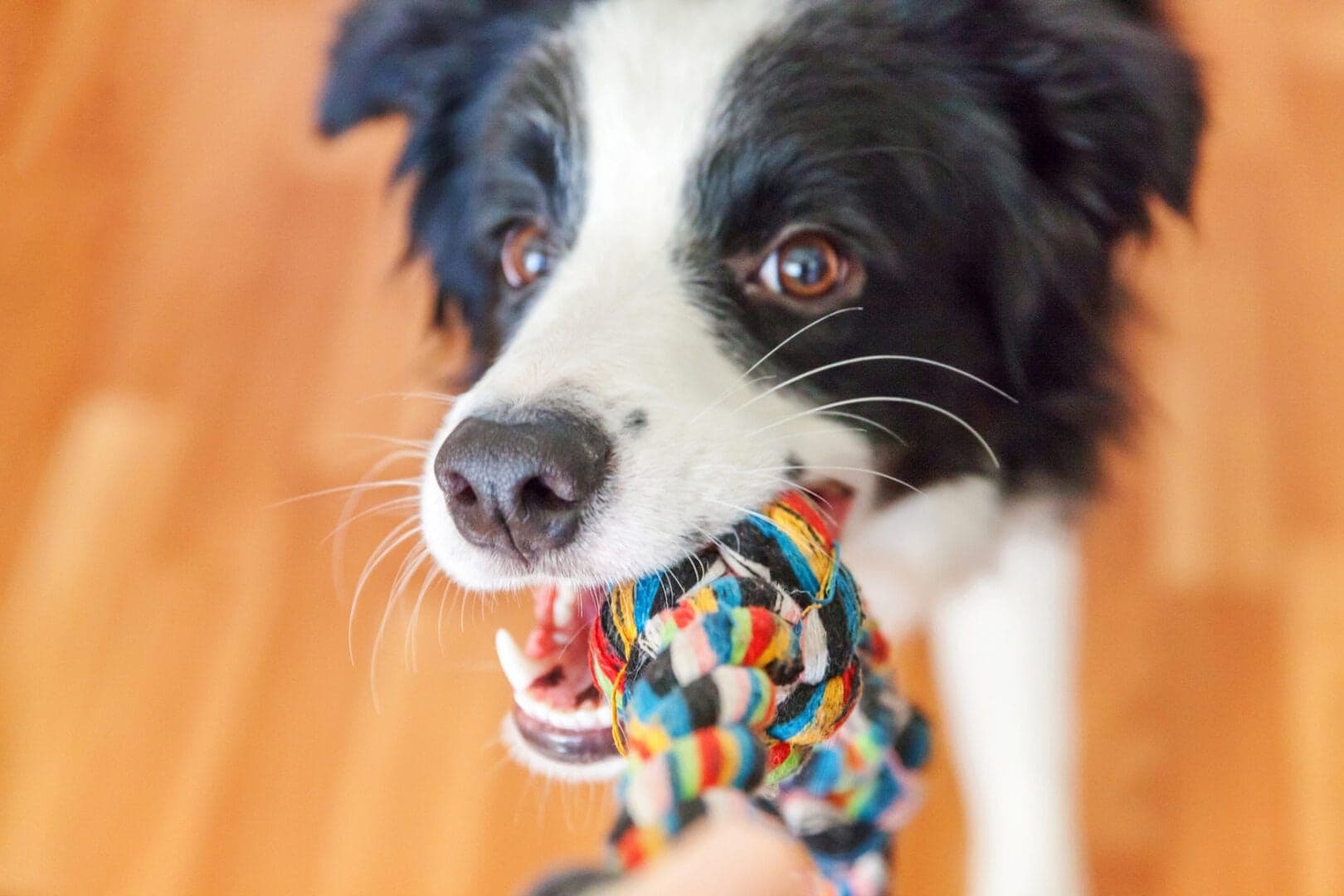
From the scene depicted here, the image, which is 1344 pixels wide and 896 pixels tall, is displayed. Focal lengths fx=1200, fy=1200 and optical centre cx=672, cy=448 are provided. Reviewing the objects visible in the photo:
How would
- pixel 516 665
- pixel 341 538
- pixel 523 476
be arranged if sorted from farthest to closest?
1. pixel 341 538
2. pixel 516 665
3. pixel 523 476

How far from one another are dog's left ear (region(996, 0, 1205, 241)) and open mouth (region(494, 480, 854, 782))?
0.44 meters

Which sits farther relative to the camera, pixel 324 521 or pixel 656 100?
pixel 324 521

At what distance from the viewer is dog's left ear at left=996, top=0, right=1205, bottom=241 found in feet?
3.97

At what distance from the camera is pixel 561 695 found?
3.67 ft

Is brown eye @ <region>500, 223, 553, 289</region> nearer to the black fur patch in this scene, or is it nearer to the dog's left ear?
the black fur patch

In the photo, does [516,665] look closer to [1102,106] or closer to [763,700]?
[763,700]

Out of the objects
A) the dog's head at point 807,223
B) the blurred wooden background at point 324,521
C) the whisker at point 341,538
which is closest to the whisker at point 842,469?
the dog's head at point 807,223

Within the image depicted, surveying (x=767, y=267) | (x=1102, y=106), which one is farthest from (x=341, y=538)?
(x=1102, y=106)

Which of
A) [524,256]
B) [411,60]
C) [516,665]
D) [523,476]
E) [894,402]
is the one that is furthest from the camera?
[411,60]

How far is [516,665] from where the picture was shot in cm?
110

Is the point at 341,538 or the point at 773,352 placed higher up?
the point at 773,352

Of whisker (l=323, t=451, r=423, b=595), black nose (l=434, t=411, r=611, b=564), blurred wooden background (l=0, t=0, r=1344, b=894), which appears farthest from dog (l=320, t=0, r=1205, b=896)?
whisker (l=323, t=451, r=423, b=595)

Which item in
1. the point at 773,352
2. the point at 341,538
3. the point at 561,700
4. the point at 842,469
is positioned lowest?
the point at 341,538

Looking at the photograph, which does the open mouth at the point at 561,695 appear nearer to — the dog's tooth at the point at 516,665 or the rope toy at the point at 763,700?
the dog's tooth at the point at 516,665
